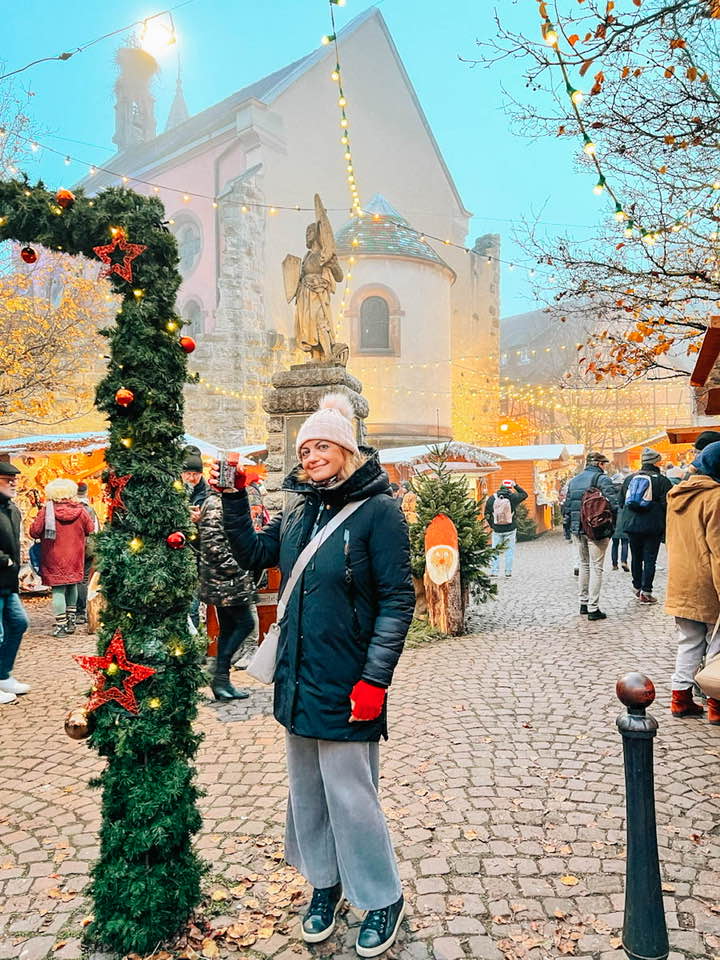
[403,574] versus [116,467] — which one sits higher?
[116,467]

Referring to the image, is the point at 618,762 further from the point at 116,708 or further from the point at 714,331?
the point at 116,708

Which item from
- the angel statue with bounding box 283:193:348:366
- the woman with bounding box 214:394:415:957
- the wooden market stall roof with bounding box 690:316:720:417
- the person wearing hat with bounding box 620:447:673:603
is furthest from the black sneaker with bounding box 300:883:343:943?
the person wearing hat with bounding box 620:447:673:603

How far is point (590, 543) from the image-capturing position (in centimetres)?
821

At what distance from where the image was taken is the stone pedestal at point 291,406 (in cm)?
810

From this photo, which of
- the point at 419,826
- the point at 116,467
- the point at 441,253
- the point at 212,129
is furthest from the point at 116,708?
the point at 441,253

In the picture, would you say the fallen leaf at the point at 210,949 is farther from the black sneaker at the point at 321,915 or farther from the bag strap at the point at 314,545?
the bag strap at the point at 314,545

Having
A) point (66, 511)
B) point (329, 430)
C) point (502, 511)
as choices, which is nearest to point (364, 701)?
point (329, 430)

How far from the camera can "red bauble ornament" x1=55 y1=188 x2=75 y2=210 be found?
2.50m

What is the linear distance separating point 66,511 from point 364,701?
7.21 metres

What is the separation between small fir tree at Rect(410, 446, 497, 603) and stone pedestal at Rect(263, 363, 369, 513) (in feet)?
3.67

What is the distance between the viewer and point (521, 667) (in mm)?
6219

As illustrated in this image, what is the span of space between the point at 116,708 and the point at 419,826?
1747mm

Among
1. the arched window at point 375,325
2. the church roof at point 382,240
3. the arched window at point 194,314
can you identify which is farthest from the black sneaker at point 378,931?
the arched window at point 194,314

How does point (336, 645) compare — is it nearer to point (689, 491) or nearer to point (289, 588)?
point (289, 588)
